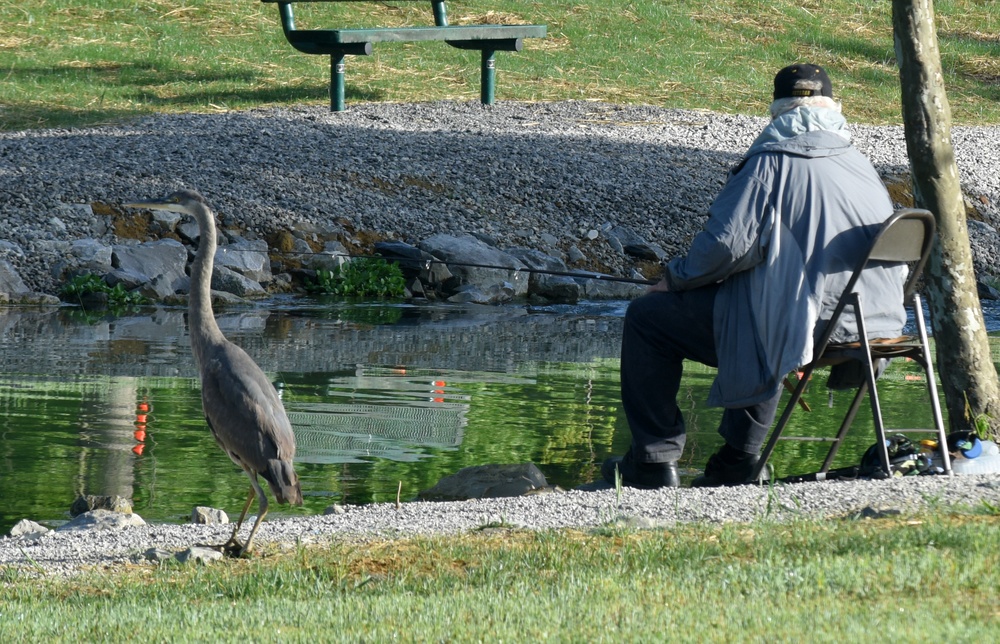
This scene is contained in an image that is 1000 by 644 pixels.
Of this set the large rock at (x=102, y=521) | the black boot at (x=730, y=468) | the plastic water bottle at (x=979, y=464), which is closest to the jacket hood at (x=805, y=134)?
the black boot at (x=730, y=468)

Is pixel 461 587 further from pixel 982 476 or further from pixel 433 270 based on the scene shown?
pixel 433 270

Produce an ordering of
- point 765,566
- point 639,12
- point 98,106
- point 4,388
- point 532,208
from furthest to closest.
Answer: point 639,12 → point 98,106 → point 532,208 → point 4,388 → point 765,566

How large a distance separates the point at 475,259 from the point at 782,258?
7.55 m

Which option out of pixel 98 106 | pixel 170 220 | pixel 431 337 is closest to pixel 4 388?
pixel 431 337

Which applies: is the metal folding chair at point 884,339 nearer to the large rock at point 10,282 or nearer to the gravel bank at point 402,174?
the large rock at point 10,282

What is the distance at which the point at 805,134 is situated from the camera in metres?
5.96

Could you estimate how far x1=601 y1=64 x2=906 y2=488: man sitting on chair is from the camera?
5770mm

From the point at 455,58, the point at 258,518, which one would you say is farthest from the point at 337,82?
the point at 258,518

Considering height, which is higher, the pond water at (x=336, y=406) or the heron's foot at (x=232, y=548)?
the heron's foot at (x=232, y=548)

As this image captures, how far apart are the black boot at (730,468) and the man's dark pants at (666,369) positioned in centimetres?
5

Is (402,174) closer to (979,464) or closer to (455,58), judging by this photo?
(455,58)

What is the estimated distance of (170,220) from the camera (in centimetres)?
1320

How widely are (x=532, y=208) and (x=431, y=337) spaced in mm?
3999

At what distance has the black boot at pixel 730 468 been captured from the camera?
6.31 meters
